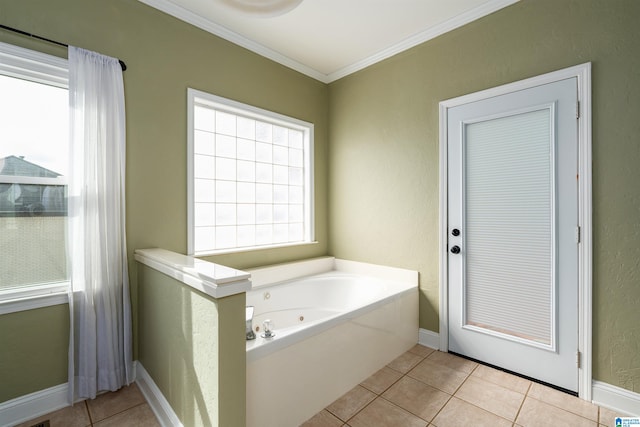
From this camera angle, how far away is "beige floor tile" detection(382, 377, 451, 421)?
1800mm

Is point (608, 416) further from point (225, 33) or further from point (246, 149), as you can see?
point (225, 33)

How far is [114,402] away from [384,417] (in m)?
1.64

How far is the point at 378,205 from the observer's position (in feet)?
9.86

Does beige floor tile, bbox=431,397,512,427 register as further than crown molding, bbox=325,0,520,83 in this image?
No

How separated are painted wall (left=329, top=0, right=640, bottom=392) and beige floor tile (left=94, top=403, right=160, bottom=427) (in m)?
2.12

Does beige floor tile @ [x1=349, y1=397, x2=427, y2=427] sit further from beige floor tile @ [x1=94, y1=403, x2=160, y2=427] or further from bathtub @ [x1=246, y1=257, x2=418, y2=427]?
beige floor tile @ [x1=94, y1=403, x2=160, y2=427]

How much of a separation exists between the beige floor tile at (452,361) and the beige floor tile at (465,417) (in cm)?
45

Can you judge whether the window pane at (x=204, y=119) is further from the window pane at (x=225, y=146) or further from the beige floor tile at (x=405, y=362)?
the beige floor tile at (x=405, y=362)

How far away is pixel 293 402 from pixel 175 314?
2.63 ft

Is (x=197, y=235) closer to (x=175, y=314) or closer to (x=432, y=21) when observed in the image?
(x=175, y=314)

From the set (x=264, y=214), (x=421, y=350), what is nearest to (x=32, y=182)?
(x=264, y=214)

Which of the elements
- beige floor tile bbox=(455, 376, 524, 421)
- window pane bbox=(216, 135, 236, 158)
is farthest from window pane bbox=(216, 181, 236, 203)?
beige floor tile bbox=(455, 376, 524, 421)

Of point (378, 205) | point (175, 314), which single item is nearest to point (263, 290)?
point (175, 314)

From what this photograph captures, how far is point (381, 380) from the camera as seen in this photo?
2.12m
